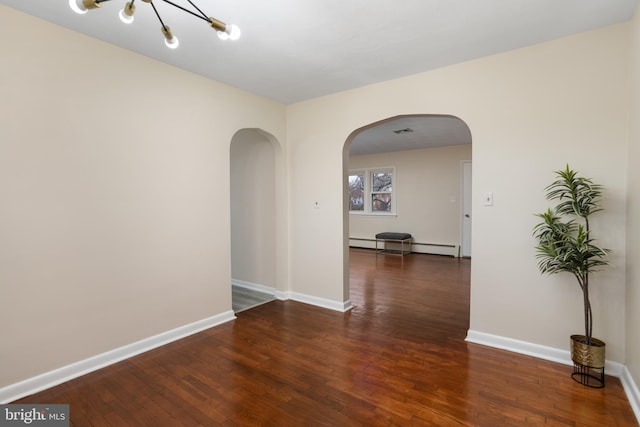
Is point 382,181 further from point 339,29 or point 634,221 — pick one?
point 634,221

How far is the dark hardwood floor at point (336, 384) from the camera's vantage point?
1934 millimetres

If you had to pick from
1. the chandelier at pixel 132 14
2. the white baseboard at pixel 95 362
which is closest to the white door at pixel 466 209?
the white baseboard at pixel 95 362

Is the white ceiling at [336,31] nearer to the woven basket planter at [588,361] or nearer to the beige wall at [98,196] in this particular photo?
the beige wall at [98,196]

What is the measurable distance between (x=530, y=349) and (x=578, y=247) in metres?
1.01

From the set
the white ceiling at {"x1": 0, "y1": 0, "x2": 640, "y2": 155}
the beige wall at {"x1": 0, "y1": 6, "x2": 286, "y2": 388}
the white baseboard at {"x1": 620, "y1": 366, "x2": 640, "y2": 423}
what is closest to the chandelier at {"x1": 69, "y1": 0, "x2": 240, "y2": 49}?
the white ceiling at {"x1": 0, "y1": 0, "x2": 640, "y2": 155}

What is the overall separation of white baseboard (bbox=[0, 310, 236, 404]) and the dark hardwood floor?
0.07 m

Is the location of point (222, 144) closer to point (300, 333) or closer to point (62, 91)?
point (62, 91)

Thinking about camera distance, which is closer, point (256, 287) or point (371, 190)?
point (256, 287)

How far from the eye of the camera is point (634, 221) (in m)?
2.12

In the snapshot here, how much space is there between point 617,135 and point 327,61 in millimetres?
2352

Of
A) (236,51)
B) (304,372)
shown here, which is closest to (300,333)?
(304,372)

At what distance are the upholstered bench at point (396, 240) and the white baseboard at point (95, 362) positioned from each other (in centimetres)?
484

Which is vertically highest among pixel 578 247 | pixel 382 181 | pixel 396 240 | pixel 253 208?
pixel 382 181

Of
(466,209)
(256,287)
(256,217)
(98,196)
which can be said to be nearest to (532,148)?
(256,217)
